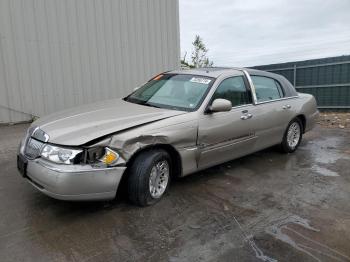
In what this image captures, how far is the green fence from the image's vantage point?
12961 mm

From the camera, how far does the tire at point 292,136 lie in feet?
19.7

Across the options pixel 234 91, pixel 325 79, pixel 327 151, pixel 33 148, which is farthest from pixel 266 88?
pixel 325 79

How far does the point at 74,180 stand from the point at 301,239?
2207 millimetres

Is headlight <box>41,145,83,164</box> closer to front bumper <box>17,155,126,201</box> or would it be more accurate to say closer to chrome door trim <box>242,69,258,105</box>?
front bumper <box>17,155,126,201</box>

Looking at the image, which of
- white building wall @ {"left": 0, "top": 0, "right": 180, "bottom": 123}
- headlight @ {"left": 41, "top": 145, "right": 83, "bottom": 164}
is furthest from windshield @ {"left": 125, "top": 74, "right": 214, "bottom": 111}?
white building wall @ {"left": 0, "top": 0, "right": 180, "bottom": 123}

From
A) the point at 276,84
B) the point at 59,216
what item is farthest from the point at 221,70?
the point at 59,216

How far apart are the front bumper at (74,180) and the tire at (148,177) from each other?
0.66ft

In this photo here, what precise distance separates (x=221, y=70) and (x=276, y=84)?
4.72 ft

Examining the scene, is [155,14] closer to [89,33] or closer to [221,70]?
[89,33]

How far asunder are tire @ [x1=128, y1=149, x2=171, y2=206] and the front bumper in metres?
0.20

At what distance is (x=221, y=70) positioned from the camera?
16.6 ft

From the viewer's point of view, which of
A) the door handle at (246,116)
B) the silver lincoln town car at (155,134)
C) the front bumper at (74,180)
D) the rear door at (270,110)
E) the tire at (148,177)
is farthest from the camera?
the rear door at (270,110)

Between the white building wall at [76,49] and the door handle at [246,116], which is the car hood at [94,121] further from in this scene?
the white building wall at [76,49]

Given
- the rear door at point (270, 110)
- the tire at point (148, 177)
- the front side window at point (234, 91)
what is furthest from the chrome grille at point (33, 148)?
the rear door at point (270, 110)
